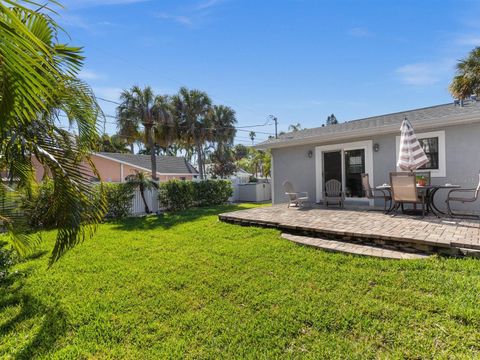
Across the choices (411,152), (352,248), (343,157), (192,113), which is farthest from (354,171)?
(192,113)

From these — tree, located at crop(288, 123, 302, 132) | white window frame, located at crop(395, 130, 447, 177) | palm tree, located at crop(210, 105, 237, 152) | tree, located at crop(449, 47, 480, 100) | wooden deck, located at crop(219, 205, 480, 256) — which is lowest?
wooden deck, located at crop(219, 205, 480, 256)

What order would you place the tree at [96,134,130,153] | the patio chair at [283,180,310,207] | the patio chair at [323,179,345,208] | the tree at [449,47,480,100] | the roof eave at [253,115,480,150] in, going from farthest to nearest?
the tree at [449,47,480,100], the patio chair at [283,180,310,207], the patio chair at [323,179,345,208], the roof eave at [253,115,480,150], the tree at [96,134,130,153]

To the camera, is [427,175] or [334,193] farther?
[334,193]

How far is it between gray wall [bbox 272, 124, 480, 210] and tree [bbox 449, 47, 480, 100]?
5655mm

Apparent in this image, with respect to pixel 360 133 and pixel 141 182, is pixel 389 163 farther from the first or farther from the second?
pixel 141 182

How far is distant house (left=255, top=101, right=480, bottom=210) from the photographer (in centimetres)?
739

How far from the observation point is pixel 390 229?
5422 mm

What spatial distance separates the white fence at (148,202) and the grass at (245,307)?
254 inches

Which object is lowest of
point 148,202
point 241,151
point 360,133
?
point 148,202

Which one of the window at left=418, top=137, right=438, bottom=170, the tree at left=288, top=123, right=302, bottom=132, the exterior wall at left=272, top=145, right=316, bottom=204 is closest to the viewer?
the window at left=418, top=137, right=438, bottom=170

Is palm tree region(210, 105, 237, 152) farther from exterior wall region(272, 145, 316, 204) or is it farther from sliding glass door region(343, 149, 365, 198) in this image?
sliding glass door region(343, 149, 365, 198)

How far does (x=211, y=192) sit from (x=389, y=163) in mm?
9075

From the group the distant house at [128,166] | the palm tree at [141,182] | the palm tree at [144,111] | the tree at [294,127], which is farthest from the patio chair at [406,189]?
the tree at [294,127]

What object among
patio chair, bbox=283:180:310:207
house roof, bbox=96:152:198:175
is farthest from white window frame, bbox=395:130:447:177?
house roof, bbox=96:152:198:175
